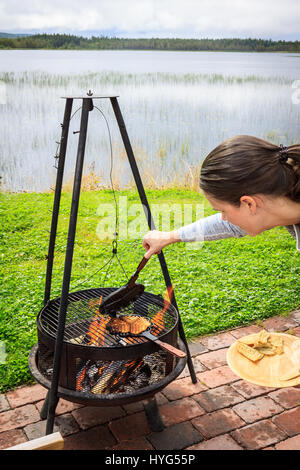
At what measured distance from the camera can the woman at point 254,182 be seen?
6.09 ft

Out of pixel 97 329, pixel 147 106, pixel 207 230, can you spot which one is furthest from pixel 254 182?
pixel 147 106

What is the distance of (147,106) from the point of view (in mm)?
8297

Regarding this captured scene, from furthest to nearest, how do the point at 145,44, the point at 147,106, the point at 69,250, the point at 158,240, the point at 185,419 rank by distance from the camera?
the point at 147,106, the point at 145,44, the point at 185,419, the point at 158,240, the point at 69,250

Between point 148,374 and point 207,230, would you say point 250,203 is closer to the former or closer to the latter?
point 207,230

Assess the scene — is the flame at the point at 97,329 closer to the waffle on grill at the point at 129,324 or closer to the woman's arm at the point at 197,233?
the waffle on grill at the point at 129,324

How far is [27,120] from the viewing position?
302 inches

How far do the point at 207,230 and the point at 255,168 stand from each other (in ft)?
1.92

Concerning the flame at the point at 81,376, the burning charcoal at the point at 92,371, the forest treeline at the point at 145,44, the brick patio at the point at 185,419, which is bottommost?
the brick patio at the point at 185,419

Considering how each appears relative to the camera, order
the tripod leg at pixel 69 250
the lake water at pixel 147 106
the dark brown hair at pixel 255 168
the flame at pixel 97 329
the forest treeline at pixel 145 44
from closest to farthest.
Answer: the dark brown hair at pixel 255 168, the tripod leg at pixel 69 250, the flame at pixel 97 329, the lake water at pixel 147 106, the forest treeline at pixel 145 44

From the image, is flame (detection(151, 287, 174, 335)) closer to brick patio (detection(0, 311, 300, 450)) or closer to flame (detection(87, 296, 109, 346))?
flame (detection(87, 296, 109, 346))

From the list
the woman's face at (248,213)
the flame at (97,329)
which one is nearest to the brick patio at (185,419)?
the flame at (97,329)

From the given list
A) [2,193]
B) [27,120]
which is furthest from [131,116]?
[2,193]

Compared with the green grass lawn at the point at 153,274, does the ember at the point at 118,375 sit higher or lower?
higher

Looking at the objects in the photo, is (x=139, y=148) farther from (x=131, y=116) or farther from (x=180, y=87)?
(x=180, y=87)
